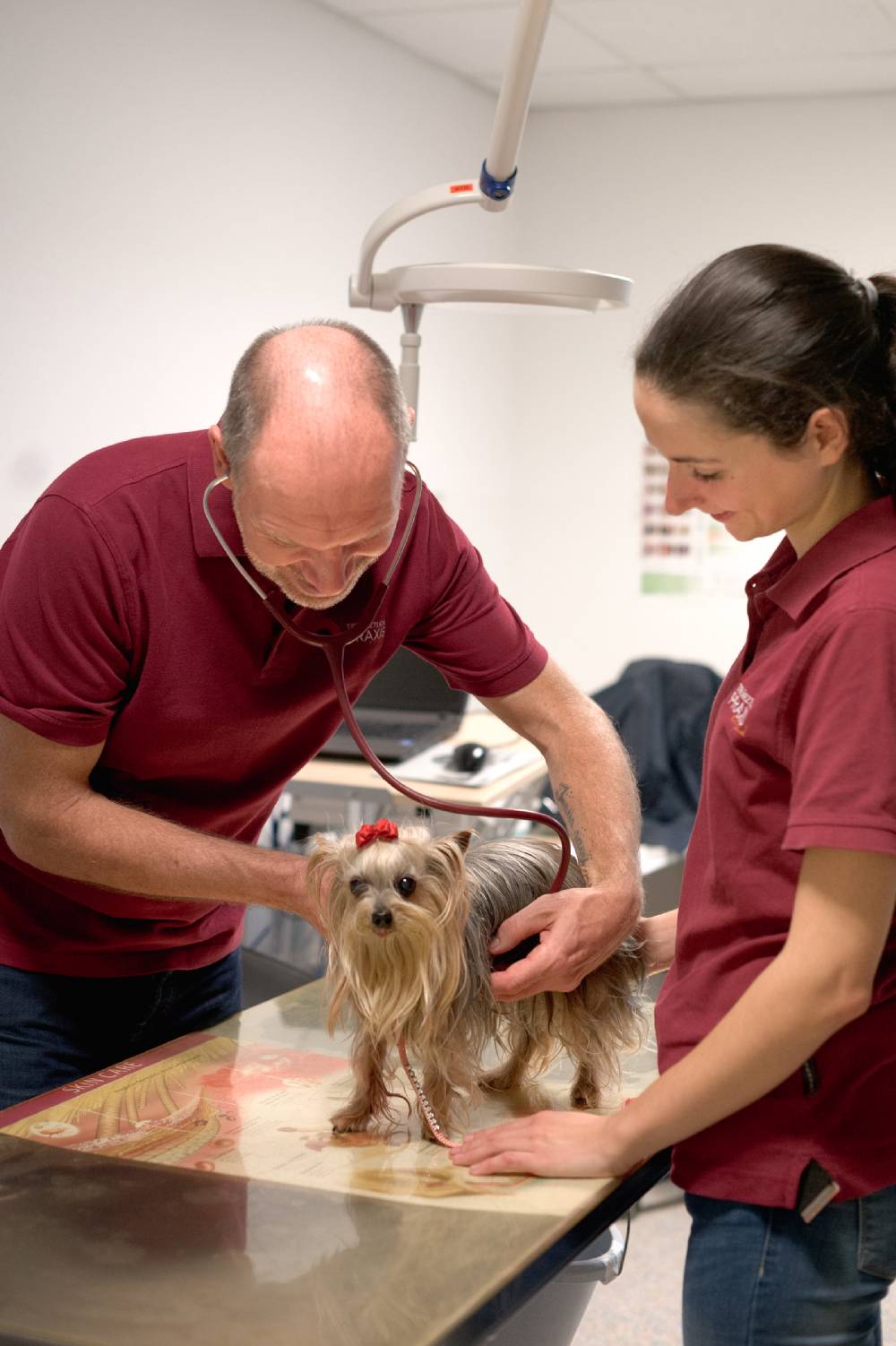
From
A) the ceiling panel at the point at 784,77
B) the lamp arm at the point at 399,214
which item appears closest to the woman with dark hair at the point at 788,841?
the lamp arm at the point at 399,214

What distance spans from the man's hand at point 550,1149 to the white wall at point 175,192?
260 cm

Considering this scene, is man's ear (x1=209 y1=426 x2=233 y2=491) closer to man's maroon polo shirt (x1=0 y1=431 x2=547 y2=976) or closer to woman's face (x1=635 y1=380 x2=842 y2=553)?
man's maroon polo shirt (x1=0 y1=431 x2=547 y2=976)

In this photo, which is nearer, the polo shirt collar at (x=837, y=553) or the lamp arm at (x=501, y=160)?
the polo shirt collar at (x=837, y=553)

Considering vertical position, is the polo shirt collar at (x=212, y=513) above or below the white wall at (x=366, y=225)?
below

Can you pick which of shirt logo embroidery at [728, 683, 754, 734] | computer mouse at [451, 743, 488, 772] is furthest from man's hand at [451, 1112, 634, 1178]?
computer mouse at [451, 743, 488, 772]

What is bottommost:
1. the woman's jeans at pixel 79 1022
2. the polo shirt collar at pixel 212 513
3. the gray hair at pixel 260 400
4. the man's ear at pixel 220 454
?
the woman's jeans at pixel 79 1022

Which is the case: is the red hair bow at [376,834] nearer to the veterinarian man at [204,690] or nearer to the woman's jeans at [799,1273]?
the veterinarian man at [204,690]

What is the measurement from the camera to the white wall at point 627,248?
539cm

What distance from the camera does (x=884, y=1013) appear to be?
1.18 meters

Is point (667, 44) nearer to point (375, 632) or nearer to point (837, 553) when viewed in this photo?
point (375, 632)

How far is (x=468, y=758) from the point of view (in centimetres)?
351

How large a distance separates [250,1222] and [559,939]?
16.9 inches

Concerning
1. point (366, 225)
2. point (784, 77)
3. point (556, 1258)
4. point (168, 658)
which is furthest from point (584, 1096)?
point (784, 77)

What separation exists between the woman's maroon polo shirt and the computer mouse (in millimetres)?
2228
